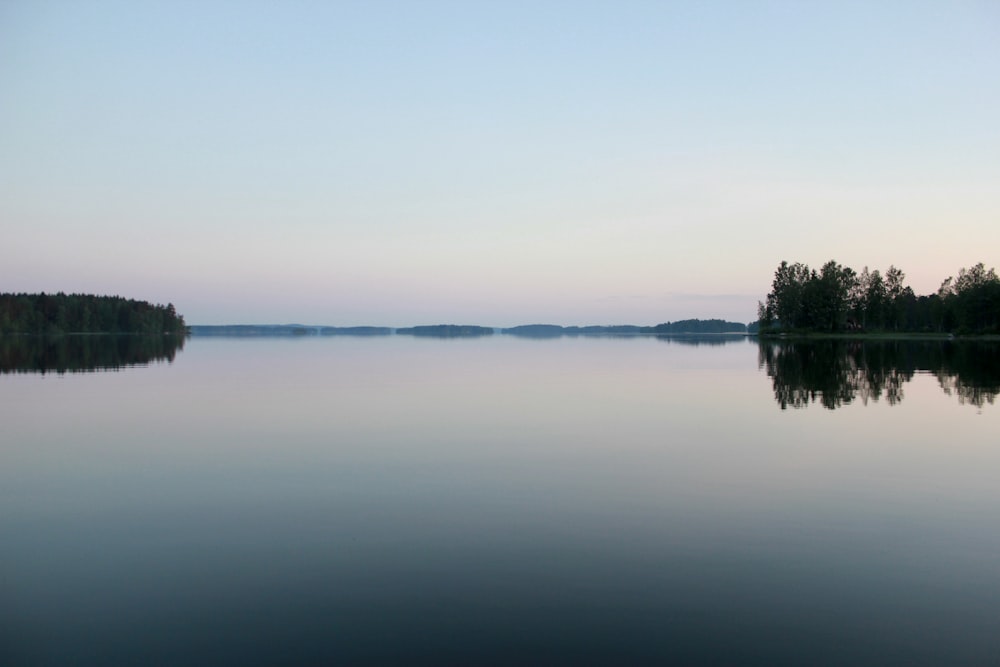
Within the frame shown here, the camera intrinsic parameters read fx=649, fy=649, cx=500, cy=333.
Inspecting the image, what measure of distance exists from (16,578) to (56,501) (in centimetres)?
Answer: 505

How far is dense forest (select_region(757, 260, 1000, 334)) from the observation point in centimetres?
15225

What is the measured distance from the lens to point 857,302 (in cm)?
16275

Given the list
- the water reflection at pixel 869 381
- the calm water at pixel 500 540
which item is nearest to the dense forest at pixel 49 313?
the calm water at pixel 500 540

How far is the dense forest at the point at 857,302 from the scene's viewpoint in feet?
500

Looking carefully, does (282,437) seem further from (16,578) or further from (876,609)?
(876,609)

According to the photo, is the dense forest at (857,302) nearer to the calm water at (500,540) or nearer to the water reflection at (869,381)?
the water reflection at (869,381)

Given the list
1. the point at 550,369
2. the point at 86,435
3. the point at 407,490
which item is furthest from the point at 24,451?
the point at 550,369

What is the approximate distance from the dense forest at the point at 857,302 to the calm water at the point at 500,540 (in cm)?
13904

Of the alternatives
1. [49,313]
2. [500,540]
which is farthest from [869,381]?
[49,313]

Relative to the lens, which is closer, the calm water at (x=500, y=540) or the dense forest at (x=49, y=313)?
the calm water at (x=500, y=540)

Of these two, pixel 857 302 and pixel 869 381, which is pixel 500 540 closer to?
pixel 869 381

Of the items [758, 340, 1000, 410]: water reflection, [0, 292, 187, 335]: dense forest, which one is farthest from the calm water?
[0, 292, 187, 335]: dense forest

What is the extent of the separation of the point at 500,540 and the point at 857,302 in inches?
6914

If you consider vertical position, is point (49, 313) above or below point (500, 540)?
above
